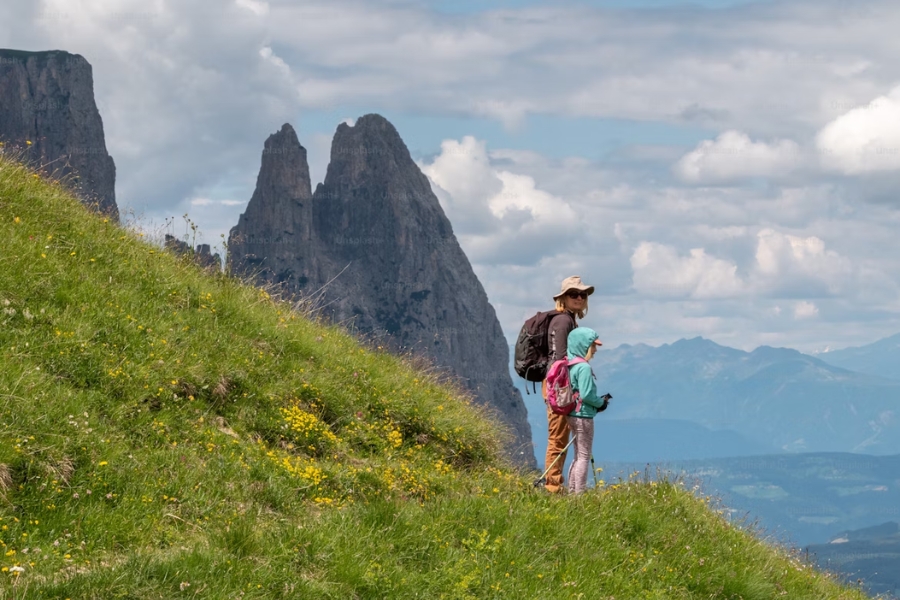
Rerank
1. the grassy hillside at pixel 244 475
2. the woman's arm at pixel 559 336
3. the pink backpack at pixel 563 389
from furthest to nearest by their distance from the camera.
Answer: the woman's arm at pixel 559 336 → the pink backpack at pixel 563 389 → the grassy hillside at pixel 244 475

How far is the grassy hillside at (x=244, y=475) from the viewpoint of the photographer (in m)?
7.45

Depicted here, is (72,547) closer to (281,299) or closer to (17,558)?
(17,558)

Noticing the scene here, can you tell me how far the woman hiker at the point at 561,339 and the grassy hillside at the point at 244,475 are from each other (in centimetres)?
57

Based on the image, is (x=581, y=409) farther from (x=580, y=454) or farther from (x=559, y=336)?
(x=559, y=336)

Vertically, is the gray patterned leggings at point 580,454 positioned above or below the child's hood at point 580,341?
below

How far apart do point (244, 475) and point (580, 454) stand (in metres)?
4.49

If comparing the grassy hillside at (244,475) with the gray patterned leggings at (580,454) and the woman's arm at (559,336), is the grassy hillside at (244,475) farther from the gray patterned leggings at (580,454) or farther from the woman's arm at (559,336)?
the woman's arm at (559,336)

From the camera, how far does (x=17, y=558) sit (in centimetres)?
684

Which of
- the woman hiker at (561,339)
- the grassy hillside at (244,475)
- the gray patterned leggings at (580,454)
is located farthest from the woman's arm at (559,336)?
the grassy hillside at (244,475)

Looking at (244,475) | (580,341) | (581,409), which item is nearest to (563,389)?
(581,409)

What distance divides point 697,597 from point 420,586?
3.57m

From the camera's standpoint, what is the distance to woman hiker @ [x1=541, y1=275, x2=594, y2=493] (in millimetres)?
11633

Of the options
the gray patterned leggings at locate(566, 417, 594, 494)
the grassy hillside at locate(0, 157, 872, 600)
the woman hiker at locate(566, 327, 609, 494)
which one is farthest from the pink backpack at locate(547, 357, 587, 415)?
the grassy hillside at locate(0, 157, 872, 600)

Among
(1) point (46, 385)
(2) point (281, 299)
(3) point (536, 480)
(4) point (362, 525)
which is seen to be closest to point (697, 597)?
(3) point (536, 480)
